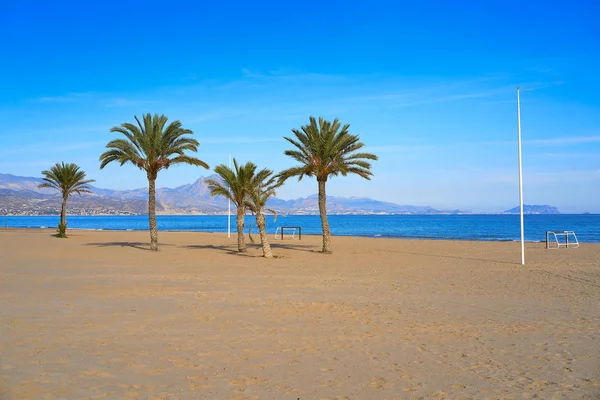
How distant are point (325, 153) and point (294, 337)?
18.7 meters

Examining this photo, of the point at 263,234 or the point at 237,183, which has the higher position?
the point at 237,183

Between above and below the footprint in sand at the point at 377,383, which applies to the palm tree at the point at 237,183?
A: above

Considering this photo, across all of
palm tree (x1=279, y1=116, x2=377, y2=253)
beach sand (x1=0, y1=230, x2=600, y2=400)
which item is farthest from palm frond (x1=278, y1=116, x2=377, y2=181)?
beach sand (x1=0, y1=230, x2=600, y2=400)

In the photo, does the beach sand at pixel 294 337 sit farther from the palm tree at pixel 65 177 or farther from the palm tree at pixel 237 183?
the palm tree at pixel 65 177

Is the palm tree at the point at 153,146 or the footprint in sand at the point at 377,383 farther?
the palm tree at the point at 153,146

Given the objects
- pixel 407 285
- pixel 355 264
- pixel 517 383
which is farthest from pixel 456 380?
pixel 355 264

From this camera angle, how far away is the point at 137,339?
304 inches

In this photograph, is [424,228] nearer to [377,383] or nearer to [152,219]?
[152,219]

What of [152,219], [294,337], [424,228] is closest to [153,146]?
[152,219]

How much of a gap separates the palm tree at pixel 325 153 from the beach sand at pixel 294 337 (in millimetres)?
11139

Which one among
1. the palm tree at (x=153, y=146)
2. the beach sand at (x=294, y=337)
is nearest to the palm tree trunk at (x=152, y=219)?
the palm tree at (x=153, y=146)

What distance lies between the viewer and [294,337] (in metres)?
8.08

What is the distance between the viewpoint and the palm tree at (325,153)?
2616 cm

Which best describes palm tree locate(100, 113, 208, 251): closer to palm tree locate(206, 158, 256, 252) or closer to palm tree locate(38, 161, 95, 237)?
palm tree locate(206, 158, 256, 252)
